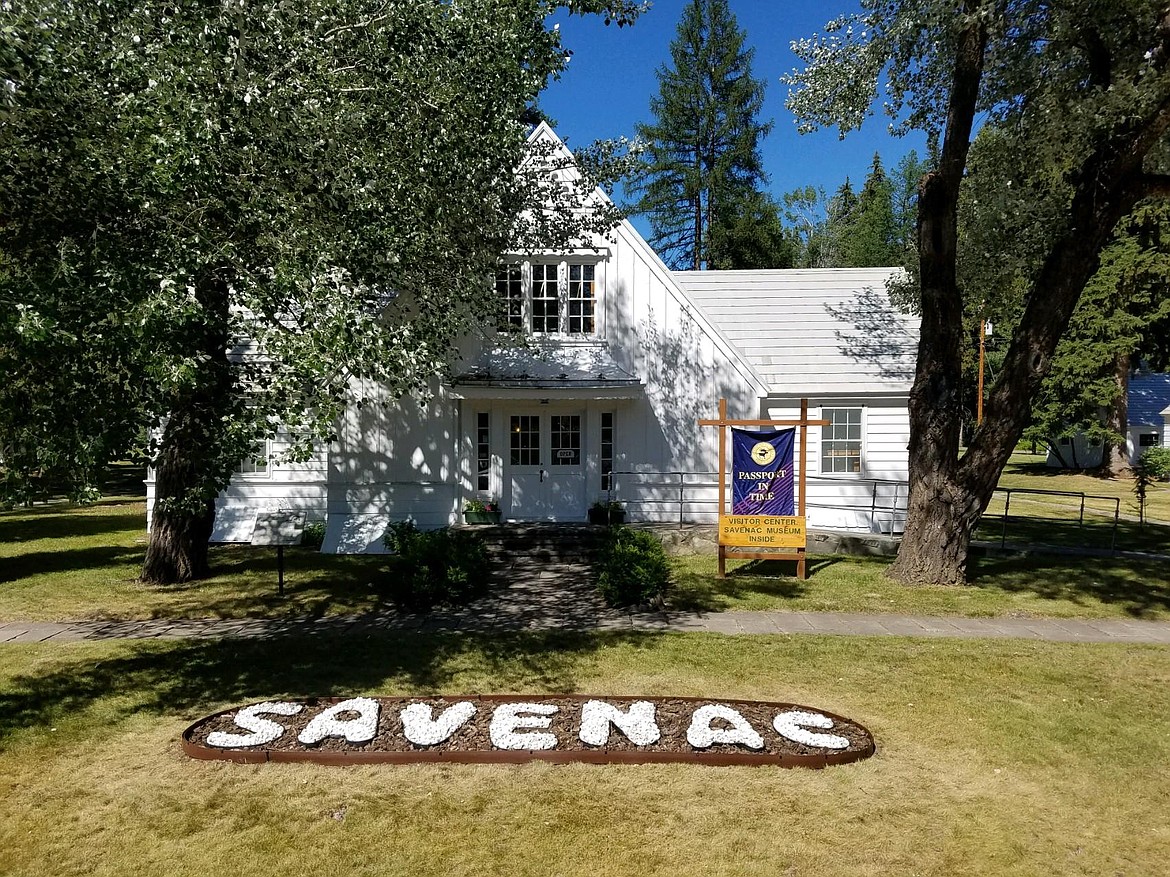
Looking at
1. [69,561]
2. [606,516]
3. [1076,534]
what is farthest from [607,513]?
[1076,534]

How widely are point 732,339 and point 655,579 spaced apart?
836 centimetres

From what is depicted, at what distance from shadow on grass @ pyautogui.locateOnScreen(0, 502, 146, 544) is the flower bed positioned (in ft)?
45.2

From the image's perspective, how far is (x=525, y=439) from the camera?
638 inches

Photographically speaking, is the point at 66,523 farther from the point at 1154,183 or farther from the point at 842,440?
the point at 1154,183

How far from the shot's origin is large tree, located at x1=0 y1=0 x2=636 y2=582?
19.6ft

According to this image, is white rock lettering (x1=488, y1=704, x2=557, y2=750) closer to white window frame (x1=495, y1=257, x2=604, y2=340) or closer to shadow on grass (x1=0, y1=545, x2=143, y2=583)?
shadow on grass (x1=0, y1=545, x2=143, y2=583)

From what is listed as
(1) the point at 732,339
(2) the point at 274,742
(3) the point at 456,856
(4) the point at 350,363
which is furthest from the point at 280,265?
(1) the point at 732,339

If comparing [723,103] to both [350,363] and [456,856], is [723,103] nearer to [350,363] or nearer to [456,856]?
[350,363]

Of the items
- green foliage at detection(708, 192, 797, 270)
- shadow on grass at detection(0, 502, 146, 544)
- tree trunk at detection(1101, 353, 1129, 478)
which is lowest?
shadow on grass at detection(0, 502, 146, 544)

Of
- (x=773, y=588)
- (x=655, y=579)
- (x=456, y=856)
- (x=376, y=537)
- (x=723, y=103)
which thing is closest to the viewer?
(x=456, y=856)

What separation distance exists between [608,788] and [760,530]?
7859 millimetres

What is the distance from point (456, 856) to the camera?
4.79 m

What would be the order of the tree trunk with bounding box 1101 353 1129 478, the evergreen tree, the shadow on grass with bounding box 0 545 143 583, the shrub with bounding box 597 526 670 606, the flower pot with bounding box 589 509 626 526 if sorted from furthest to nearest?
the evergreen tree
the tree trunk with bounding box 1101 353 1129 478
the flower pot with bounding box 589 509 626 526
the shadow on grass with bounding box 0 545 143 583
the shrub with bounding box 597 526 670 606

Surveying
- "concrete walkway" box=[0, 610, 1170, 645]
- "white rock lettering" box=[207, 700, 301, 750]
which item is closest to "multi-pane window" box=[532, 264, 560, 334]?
"concrete walkway" box=[0, 610, 1170, 645]
